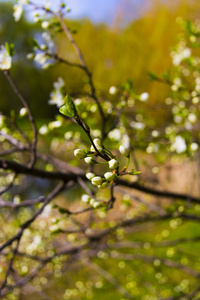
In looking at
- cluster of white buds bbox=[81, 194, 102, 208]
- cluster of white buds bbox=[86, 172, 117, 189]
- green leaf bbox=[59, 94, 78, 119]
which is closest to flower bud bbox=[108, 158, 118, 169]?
cluster of white buds bbox=[86, 172, 117, 189]

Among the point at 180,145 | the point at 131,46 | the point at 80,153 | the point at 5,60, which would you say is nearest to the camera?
the point at 80,153

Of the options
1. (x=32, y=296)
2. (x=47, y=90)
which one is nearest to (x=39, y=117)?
(x=47, y=90)

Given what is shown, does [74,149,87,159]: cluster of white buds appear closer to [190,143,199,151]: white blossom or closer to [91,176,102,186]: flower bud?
[91,176,102,186]: flower bud

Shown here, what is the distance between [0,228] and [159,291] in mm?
1868

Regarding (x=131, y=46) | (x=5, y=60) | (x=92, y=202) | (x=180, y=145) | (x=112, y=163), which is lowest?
(x=131, y=46)

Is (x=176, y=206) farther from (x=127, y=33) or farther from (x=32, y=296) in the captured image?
(x=127, y=33)

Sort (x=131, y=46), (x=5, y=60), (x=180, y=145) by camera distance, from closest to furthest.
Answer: (x=5, y=60), (x=180, y=145), (x=131, y=46)

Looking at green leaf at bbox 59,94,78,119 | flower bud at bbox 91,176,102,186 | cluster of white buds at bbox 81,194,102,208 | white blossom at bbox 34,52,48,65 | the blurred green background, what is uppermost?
green leaf at bbox 59,94,78,119

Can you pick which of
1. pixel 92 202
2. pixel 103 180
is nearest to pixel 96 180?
pixel 103 180

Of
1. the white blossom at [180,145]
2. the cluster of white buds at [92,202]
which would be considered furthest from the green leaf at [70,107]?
the white blossom at [180,145]

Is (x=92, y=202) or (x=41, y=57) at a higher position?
(x=41, y=57)

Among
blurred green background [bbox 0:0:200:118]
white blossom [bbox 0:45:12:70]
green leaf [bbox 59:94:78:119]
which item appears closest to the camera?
green leaf [bbox 59:94:78:119]

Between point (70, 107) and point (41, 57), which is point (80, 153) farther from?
point (41, 57)

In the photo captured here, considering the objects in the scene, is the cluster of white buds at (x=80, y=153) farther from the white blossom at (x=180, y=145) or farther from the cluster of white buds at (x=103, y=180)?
the white blossom at (x=180, y=145)
